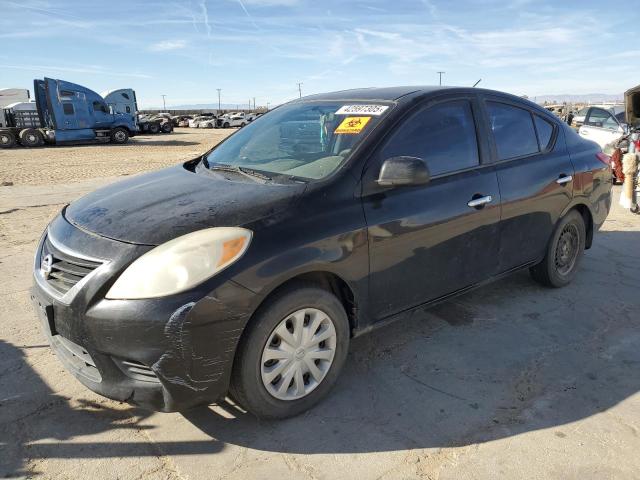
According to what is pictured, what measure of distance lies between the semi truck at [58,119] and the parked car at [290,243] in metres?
26.1

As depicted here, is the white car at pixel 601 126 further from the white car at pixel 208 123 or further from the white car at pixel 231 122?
the white car at pixel 208 123

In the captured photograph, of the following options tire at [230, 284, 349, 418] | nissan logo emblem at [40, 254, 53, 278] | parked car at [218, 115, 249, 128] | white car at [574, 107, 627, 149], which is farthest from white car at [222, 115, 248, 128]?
tire at [230, 284, 349, 418]

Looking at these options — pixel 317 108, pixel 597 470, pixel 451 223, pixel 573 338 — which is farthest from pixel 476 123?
pixel 597 470

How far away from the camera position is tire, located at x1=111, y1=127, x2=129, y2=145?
29.0 metres

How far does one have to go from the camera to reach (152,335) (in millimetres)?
2193

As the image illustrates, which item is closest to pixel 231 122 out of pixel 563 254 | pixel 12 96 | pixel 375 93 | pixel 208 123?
pixel 208 123

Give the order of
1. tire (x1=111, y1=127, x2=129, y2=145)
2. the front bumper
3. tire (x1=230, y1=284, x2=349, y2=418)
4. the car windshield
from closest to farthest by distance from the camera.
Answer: the front bumper
tire (x1=230, y1=284, x2=349, y2=418)
the car windshield
tire (x1=111, y1=127, x2=129, y2=145)

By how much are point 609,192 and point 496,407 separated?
3025 millimetres

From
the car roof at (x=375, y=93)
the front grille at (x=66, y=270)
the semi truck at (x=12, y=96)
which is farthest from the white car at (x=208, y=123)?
the front grille at (x=66, y=270)

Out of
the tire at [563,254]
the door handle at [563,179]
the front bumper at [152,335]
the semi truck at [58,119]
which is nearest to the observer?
the front bumper at [152,335]

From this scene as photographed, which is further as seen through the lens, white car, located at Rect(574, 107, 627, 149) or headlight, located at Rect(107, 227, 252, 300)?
white car, located at Rect(574, 107, 627, 149)

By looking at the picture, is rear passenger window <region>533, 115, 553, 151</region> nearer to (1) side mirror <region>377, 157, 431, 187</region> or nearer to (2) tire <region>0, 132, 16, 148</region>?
(1) side mirror <region>377, 157, 431, 187</region>

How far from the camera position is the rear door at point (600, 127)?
37.3 ft

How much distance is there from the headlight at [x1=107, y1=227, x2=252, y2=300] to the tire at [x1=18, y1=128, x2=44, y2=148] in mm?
28447
